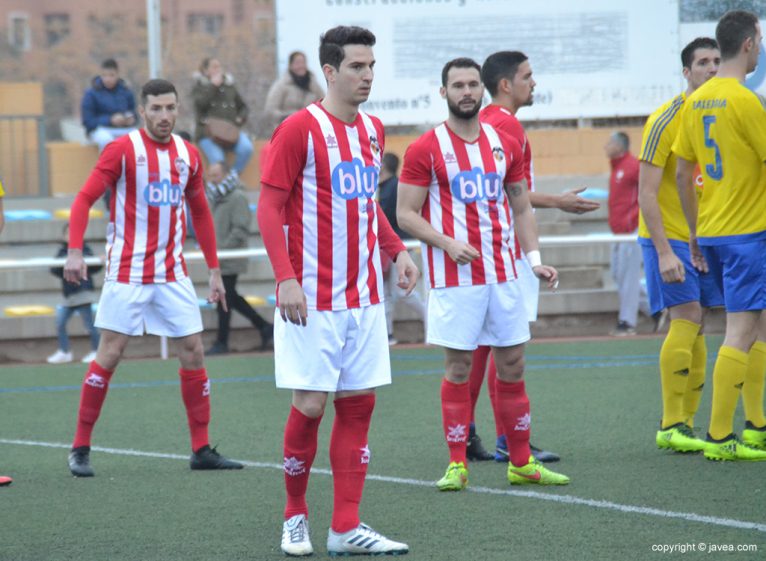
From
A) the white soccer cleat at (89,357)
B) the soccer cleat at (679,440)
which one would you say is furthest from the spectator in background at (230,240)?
the soccer cleat at (679,440)

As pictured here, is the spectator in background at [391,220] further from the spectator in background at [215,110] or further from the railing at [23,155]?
the railing at [23,155]

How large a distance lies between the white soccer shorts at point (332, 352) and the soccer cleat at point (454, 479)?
122 centimetres

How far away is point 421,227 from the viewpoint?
6312 millimetres

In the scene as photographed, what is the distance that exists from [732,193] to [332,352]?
2.49 metres

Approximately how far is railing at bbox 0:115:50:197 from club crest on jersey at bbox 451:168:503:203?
39.9ft

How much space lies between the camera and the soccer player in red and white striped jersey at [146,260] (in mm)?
7270

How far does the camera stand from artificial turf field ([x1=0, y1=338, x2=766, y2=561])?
5.30 m

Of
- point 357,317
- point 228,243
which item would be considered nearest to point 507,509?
point 357,317

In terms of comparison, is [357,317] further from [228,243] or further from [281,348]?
[228,243]

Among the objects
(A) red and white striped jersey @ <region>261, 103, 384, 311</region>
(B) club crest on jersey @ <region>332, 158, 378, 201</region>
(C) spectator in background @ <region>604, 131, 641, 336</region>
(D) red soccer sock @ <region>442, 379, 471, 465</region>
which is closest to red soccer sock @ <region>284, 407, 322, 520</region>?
(A) red and white striped jersey @ <region>261, 103, 384, 311</region>

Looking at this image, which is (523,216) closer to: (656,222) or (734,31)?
(656,222)

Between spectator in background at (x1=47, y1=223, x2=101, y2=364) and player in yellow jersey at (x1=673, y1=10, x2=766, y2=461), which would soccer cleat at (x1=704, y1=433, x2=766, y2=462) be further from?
spectator in background at (x1=47, y1=223, x2=101, y2=364)

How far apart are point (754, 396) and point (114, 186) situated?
3.60 metres

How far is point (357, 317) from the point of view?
17.3ft
